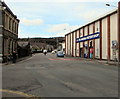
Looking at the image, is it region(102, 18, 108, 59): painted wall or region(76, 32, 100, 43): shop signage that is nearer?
region(102, 18, 108, 59): painted wall

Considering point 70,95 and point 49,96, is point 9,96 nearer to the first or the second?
point 49,96

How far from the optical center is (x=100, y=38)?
112 ft

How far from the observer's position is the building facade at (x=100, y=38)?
2904 cm

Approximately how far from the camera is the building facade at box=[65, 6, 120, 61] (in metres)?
29.0

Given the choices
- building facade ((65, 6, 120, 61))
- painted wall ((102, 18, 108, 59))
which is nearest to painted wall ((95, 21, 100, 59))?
building facade ((65, 6, 120, 61))

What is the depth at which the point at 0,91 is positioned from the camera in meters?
7.28

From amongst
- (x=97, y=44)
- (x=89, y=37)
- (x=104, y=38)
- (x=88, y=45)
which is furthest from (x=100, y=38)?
(x=88, y=45)

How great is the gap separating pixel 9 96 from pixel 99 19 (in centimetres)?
3070

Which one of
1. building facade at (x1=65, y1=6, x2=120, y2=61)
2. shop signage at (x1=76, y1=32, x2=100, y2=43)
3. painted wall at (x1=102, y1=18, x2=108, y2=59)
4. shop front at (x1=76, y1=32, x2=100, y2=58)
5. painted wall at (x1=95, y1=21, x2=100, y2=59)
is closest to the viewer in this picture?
building facade at (x1=65, y1=6, x2=120, y2=61)

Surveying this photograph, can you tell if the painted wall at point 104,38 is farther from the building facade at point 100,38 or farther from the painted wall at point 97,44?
the painted wall at point 97,44

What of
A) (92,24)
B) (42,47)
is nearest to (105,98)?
(92,24)

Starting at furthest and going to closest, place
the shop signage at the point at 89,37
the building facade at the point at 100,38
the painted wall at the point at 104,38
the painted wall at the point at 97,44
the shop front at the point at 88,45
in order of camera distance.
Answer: the shop front at the point at 88,45 < the shop signage at the point at 89,37 < the painted wall at the point at 97,44 < the painted wall at the point at 104,38 < the building facade at the point at 100,38

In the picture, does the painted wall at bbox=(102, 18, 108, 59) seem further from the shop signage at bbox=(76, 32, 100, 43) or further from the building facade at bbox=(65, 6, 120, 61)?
the shop signage at bbox=(76, 32, 100, 43)

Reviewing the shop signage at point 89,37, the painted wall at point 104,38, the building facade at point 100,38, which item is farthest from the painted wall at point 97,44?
the painted wall at point 104,38
